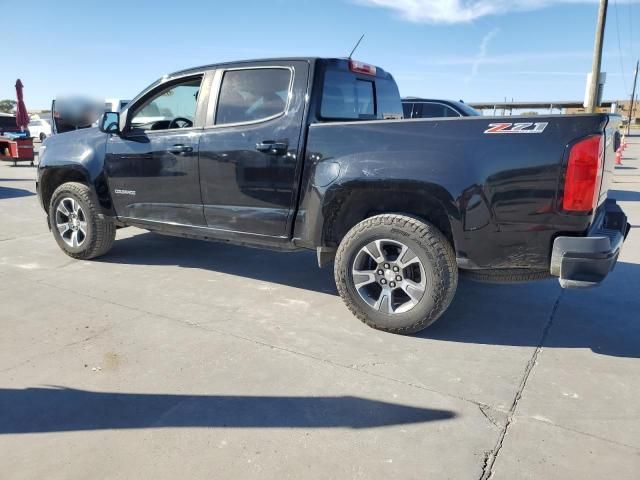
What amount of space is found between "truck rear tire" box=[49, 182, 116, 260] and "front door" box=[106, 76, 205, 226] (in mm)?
334

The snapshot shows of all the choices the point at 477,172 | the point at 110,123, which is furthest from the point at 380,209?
the point at 110,123

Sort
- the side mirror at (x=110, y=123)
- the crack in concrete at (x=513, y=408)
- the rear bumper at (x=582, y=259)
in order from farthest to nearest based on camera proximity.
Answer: the side mirror at (x=110, y=123)
the rear bumper at (x=582, y=259)
the crack in concrete at (x=513, y=408)

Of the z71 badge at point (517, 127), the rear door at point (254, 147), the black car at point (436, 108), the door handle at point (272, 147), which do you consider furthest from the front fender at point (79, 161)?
→ the black car at point (436, 108)

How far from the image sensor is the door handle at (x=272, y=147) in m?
3.81

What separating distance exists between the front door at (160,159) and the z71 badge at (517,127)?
98.7 inches

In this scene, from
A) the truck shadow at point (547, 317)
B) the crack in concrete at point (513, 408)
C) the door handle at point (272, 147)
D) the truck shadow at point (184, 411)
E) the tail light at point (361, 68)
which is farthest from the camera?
the tail light at point (361, 68)

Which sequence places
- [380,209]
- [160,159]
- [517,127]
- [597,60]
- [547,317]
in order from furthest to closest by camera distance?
[597,60], [160,159], [547,317], [380,209], [517,127]

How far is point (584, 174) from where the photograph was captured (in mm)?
2850

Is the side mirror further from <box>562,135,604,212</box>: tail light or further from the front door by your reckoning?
<box>562,135,604,212</box>: tail light

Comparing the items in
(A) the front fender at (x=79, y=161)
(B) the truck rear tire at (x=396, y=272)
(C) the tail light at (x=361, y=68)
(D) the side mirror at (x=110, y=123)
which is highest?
(C) the tail light at (x=361, y=68)

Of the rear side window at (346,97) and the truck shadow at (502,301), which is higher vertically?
the rear side window at (346,97)

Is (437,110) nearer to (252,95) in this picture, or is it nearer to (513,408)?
(252,95)

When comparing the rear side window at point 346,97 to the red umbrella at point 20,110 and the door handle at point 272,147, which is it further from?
the red umbrella at point 20,110

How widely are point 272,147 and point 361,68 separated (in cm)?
123
